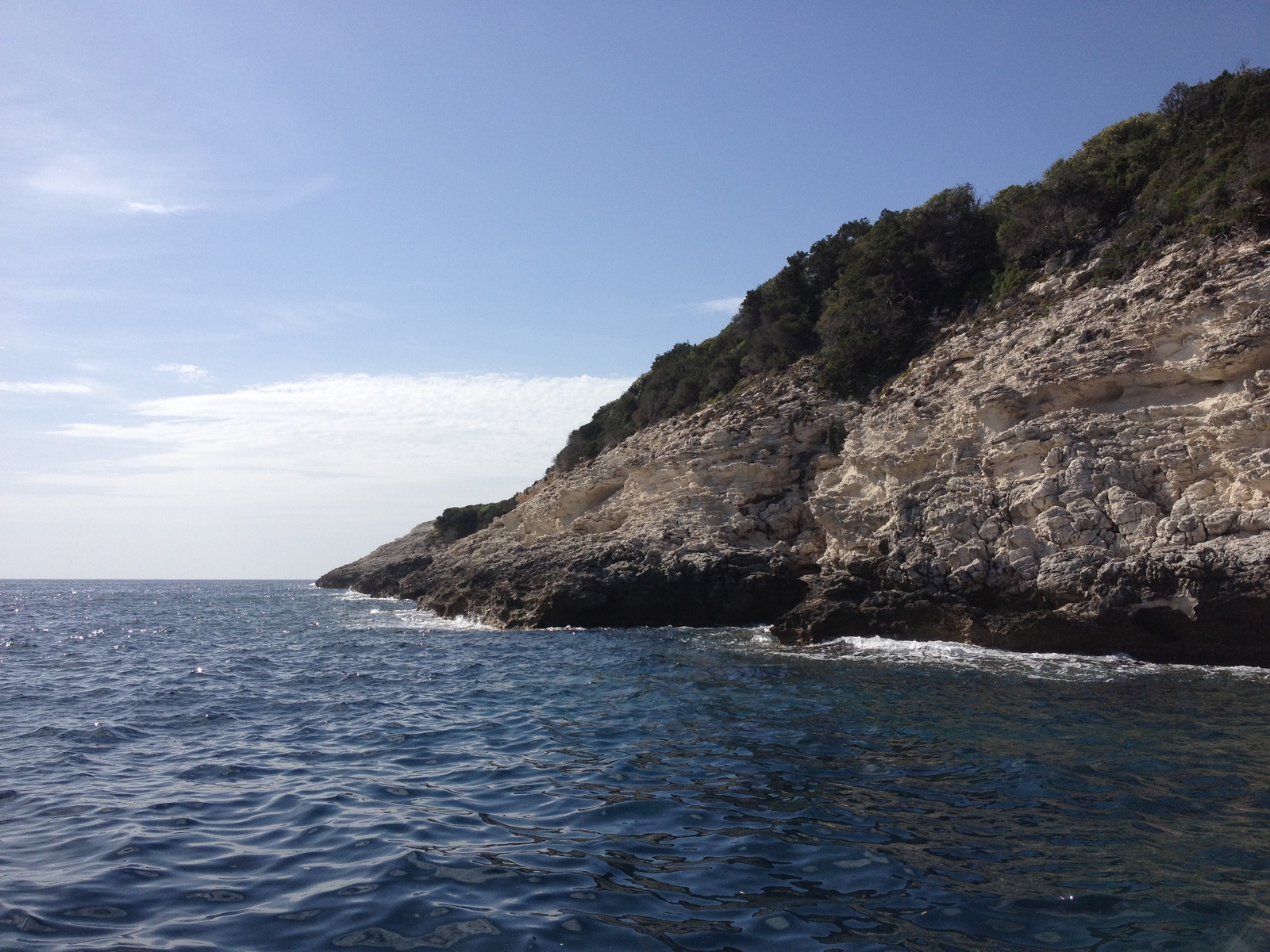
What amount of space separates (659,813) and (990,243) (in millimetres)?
29094

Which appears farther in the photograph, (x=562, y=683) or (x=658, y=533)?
(x=658, y=533)

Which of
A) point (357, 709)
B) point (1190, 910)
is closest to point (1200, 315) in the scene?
point (1190, 910)

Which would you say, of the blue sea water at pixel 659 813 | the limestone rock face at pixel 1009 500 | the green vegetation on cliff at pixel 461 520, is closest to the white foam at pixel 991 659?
the blue sea water at pixel 659 813

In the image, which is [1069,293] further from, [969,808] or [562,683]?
[969,808]

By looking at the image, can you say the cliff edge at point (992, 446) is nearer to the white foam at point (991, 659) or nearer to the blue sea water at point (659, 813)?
the white foam at point (991, 659)

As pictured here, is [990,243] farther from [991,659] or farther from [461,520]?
A: [461,520]

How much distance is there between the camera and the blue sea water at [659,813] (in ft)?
17.5

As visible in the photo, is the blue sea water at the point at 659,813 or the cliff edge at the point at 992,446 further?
the cliff edge at the point at 992,446

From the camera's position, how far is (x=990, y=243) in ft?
101

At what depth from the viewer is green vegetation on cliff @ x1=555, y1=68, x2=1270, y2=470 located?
71.6 feet

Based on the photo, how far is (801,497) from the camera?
1089 inches

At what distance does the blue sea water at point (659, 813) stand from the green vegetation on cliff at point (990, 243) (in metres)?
13.5

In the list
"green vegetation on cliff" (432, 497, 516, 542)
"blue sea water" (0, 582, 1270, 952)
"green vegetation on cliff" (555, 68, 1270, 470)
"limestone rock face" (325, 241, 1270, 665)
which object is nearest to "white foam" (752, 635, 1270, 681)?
"blue sea water" (0, 582, 1270, 952)

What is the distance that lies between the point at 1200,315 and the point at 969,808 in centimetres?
1559
